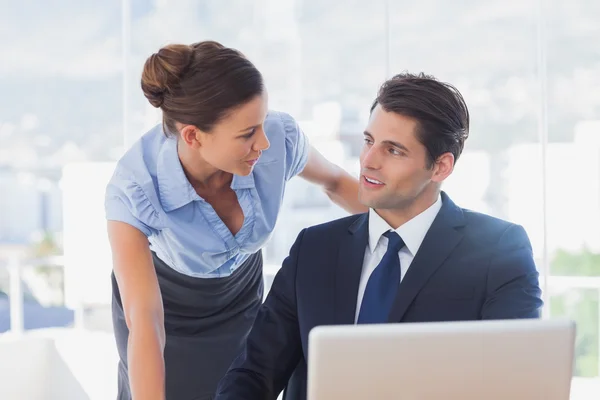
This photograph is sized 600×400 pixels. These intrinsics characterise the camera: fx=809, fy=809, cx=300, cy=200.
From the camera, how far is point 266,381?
1778 millimetres

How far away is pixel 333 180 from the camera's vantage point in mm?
2381

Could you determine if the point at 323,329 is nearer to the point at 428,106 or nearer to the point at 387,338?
the point at 387,338

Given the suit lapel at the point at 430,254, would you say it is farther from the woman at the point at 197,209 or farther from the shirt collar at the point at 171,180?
the shirt collar at the point at 171,180

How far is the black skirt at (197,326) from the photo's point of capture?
2.21 metres

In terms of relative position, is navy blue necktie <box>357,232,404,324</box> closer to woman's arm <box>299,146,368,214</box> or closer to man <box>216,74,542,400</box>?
man <box>216,74,542,400</box>

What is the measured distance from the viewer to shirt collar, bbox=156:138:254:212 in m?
1.96

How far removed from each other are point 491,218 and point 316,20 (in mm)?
12354

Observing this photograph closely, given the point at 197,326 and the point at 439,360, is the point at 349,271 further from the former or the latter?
the point at 439,360

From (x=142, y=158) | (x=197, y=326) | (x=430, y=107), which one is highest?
(x=430, y=107)

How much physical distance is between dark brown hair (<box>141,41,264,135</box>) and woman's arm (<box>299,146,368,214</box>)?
51 cm

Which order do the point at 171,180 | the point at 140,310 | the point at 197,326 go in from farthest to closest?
the point at 197,326, the point at 171,180, the point at 140,310

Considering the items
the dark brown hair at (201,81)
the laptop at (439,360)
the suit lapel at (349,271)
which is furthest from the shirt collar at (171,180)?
the laptop at (439,360)

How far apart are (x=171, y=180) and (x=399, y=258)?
1.90 ft

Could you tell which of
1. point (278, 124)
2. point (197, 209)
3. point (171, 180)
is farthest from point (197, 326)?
point (278, 124)
